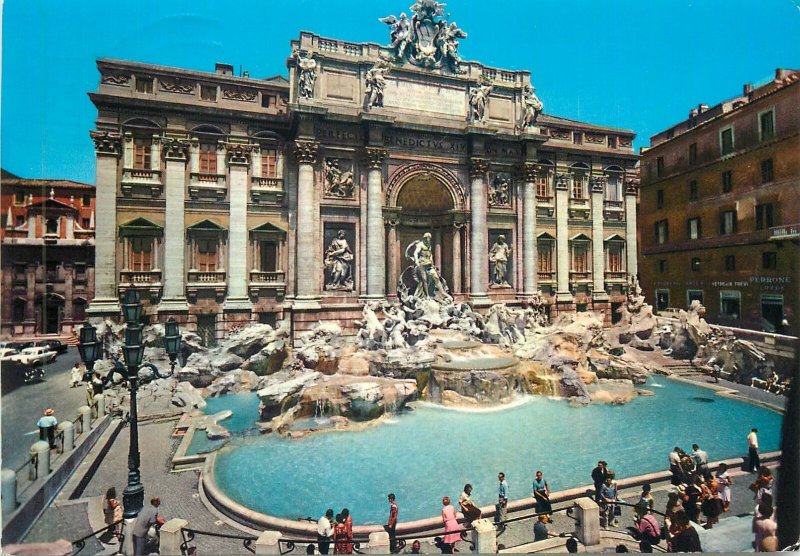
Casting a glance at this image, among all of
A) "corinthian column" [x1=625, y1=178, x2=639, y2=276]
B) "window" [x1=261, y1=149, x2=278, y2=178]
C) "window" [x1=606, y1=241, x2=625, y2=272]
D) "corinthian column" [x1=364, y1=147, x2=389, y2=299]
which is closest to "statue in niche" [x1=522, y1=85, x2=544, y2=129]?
"corinthian column" [x1=625, y1=178, x2=639, y2=276]

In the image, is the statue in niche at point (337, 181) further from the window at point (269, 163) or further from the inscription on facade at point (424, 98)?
the inscription on facade at point (424, 98)

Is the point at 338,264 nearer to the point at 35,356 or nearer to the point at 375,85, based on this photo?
the point at 375,85

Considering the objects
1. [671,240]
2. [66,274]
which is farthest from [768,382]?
[66,274]

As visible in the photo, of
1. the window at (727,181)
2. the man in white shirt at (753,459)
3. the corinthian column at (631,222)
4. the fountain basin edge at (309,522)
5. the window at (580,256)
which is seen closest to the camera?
the fountain basin edge at (309,522)

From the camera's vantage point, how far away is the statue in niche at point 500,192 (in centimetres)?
2048

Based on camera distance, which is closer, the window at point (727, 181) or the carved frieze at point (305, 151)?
the window at point (727, 181)

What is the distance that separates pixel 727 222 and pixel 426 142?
12957 mm

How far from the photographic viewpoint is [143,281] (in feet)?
53.1

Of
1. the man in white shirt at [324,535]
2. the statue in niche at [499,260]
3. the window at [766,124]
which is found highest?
the window at [766,124]

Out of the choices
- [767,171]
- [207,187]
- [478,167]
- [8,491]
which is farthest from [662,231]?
[8,491]

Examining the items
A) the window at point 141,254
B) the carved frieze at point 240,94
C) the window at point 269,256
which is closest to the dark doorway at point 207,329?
the window at point 141,254

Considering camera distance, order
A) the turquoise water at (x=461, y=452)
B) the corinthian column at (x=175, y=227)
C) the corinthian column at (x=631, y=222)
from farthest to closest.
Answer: the corinthian column at (x=631, y=222) < the corinthian column at (x=175, y=227) < the turquoise water at (x=461, y=452)

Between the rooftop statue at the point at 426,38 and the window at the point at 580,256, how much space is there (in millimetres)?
11441

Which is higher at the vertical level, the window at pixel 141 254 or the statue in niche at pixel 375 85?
the statue in niche at pixel 375 85
